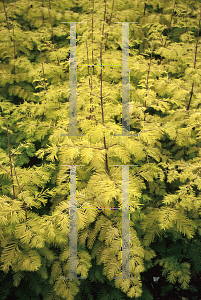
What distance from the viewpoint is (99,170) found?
1.91 metres

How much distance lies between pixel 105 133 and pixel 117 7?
3.01 meters

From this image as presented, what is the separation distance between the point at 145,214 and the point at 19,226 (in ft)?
4.45

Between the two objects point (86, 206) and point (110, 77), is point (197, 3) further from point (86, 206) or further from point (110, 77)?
point (86, 206)

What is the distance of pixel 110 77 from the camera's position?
9.12ft

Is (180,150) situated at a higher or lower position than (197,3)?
lower

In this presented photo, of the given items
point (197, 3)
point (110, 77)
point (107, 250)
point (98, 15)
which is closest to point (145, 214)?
point (107, 250)

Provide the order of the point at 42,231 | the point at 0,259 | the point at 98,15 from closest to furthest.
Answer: the point at 42,231 < the point at 0,259 < the point at 98,15

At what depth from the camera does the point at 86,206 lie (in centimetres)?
167

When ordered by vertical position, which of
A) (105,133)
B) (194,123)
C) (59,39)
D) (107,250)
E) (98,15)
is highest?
(98,15)

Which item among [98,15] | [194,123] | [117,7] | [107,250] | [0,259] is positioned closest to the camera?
[0,259]

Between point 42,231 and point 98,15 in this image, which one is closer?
point 42,231

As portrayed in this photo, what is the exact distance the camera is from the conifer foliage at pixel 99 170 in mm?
1653

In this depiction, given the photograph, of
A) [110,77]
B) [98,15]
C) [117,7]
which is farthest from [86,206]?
[117,7]

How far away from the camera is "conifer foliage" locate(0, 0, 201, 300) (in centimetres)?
165
